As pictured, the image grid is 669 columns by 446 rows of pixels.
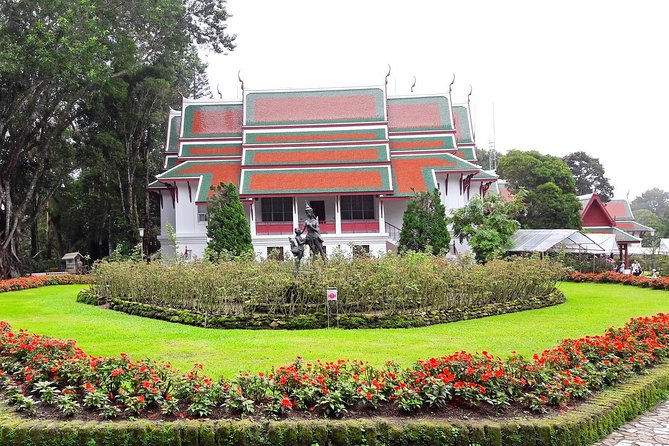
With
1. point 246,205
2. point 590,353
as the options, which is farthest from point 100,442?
point 246,205

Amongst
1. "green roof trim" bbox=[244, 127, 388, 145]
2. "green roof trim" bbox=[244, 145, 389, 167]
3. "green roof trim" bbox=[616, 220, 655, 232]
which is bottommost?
"green roof trim" bbox=[616, 220, 655, 232]

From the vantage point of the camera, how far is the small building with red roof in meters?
27.2

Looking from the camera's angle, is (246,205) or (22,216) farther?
(246,205)

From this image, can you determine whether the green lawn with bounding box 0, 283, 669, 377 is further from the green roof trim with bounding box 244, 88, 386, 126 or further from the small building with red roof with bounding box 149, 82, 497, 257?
the green roof trim with bounding box 244, 88, 386, 126

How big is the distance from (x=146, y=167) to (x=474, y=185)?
18.4 metres

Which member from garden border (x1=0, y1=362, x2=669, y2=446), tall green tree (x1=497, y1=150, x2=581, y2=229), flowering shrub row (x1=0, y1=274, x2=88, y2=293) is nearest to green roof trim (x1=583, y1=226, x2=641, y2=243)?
tall green tree (x1=497, y1=150, x2=581, y2=229)

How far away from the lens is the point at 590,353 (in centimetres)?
716

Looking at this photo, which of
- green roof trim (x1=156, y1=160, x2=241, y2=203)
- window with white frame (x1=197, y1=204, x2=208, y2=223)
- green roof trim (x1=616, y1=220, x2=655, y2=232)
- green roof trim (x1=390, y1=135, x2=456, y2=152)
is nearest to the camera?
green roof trim (x1=156, y1=160, x2=241, y2=203)

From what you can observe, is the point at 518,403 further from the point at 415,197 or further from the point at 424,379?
the point at 415,197

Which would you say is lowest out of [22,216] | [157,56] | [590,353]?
[590,353]

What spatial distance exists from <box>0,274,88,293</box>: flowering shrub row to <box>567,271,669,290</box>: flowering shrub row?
20296 mm

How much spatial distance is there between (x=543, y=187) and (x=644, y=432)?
3339 cm

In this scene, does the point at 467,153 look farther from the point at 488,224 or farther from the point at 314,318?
the point at 314,318

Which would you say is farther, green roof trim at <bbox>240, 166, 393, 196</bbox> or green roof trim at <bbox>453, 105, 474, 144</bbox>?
green roof trim at <bbox>453, 105, 474, 144</bbox>
